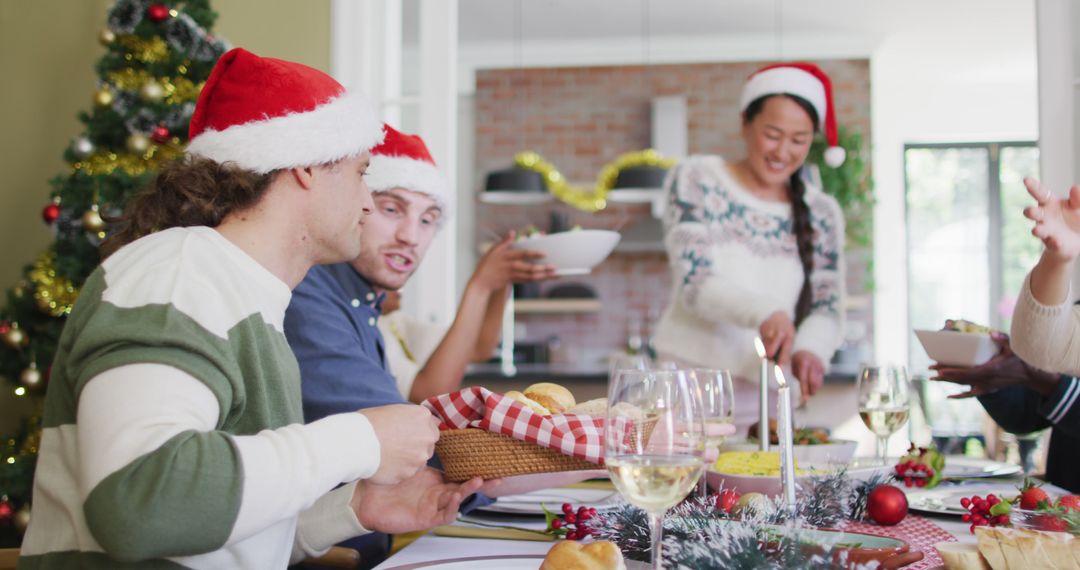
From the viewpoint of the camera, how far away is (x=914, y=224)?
26.6 ft

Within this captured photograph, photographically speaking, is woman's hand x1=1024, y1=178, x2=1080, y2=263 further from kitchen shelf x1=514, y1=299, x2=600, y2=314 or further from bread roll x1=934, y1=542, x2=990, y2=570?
kitchen shelf x1=514, y1=299, x2=600, y2=314

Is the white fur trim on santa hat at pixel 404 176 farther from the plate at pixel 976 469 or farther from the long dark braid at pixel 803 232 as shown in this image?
the plate at pixel 976 469

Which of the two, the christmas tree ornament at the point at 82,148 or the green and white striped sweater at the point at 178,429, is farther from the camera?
the christmas tree ornament at the point at 82,148

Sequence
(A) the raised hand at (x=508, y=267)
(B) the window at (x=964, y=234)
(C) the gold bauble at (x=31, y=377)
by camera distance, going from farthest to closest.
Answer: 1. (B) the window at (x=964, y=234)
2. (C) the gold bauble at (x=31, y=377)
3. (A) the raised hand at (x=508, y=267)

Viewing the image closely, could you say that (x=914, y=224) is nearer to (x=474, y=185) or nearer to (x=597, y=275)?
(x=597, y=275)

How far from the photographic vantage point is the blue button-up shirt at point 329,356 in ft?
4.77

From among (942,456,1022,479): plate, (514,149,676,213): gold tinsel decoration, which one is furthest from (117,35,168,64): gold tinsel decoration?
(514,149,676,213): gold tinsel decoration

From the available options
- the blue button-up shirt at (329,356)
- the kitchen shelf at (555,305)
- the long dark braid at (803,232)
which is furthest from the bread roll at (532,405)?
the kitchen shelf at (555,305)

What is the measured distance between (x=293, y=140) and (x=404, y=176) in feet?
2.33

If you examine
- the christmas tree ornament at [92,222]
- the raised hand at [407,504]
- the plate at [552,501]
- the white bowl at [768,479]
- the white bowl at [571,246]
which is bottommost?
the plate at [552,501]

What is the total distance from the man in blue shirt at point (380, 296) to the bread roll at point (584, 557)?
65 cm

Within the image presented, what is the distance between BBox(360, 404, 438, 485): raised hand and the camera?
98cm

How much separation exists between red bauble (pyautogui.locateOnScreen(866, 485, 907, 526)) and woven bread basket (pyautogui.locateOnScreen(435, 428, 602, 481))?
1.30 feet

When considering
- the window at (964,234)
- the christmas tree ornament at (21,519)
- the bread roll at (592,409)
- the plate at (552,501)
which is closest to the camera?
the bread roll at (592,409)
